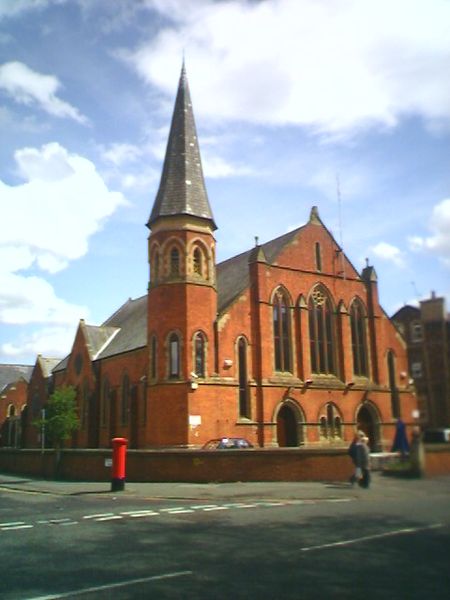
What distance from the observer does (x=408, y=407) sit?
10203 mm

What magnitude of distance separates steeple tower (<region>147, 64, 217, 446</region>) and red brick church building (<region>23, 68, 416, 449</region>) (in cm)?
6

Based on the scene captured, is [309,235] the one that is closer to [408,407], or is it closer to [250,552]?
[408,407]

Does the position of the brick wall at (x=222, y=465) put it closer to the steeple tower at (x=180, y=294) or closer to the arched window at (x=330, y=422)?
the steeple tower at (x=180, y=294)

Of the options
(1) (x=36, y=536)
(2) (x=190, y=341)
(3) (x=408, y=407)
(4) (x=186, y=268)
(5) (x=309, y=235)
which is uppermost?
(5) (x=309, y=235)

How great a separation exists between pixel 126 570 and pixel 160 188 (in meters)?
25.4

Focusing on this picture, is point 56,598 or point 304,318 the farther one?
point 304,318

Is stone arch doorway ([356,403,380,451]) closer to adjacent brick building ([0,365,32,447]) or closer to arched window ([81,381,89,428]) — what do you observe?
arched window ([81,381,89,428])

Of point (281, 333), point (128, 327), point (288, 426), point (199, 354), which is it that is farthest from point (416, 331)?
point (128, 327)

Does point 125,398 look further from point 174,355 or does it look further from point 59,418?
point 174,355

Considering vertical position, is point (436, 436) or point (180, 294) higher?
point (180, 294)

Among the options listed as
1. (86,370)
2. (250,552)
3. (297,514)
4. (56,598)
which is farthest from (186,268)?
(56,598)

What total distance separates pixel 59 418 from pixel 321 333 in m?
15.1

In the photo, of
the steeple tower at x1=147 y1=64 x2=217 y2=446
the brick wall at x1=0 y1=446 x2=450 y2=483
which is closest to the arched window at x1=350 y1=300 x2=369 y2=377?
the steeple tower at x1=147 y1=64 x2=217 y2=446

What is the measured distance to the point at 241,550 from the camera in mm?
8219
